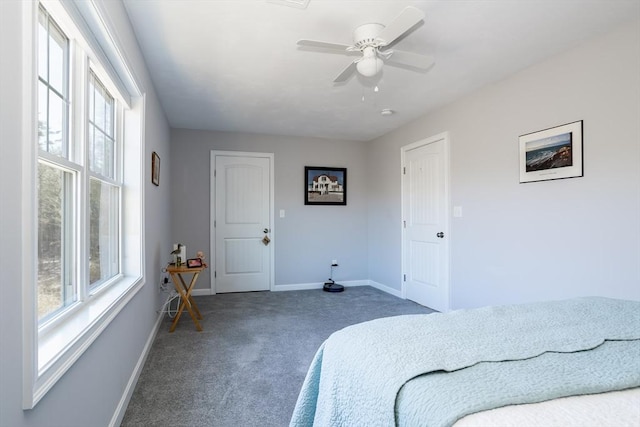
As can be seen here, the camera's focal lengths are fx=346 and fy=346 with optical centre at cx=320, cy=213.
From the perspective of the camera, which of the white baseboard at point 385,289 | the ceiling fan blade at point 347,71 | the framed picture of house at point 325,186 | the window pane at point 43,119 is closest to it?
the window pane at point 43,119

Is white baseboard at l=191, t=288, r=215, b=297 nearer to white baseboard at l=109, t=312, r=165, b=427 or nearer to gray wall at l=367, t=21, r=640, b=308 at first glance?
A: white baseboard at l=109, t=312, r=165, b=427

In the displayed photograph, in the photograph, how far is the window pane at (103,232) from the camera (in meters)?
1.91

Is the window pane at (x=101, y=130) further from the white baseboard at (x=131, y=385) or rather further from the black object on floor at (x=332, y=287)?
the black object on floor at (x=332, y=287)

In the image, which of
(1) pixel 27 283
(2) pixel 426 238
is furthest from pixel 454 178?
(1) pixel 27 283

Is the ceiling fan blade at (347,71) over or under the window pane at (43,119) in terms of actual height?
over

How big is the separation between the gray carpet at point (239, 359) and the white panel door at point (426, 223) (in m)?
0.33

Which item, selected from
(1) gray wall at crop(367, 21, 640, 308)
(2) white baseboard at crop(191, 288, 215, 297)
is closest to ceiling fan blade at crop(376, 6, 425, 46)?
(1) gray wall at crop(367, 21, 640, 308)

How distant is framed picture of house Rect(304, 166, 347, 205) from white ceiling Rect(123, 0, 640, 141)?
1.43 metres

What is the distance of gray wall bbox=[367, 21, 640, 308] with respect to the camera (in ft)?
7.36

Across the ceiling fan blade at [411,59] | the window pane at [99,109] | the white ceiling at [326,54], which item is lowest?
the window pane at [99,109]

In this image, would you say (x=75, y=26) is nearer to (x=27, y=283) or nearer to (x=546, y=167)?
(x=27, y=283)

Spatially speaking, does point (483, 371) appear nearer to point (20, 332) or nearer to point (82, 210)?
point (20, 332)

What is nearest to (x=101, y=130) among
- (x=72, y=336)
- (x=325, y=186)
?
(x=72, y=336)

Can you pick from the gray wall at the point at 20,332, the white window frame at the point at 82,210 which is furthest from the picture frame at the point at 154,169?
the gray wall at the point at 20,332
